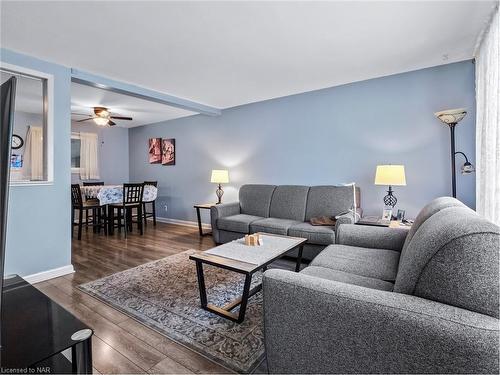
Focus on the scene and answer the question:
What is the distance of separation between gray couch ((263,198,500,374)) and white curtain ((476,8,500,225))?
1.20 metres

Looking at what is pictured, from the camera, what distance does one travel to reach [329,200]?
11.7ft

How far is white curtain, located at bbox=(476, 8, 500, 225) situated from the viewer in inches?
71.9

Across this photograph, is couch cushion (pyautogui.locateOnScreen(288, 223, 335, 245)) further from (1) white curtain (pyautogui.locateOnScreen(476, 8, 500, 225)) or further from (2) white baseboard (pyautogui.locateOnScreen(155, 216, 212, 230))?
(2) white baseboard (pyautogui.locateOnScreen(155, 216, 212, 230))

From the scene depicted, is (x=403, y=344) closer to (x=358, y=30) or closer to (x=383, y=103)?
(x=358, y=30)

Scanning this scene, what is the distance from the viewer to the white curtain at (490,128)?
183cm

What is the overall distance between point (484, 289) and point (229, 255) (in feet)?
5.05

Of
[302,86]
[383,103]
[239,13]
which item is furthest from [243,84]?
[383,103]

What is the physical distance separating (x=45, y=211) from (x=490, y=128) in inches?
166

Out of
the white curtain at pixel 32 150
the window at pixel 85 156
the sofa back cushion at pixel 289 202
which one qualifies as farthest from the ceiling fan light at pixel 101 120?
the sofa back cushion at pixel 289 202

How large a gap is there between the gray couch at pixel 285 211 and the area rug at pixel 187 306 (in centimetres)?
80

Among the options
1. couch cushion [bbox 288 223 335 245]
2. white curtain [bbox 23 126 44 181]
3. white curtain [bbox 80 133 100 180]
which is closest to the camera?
couch cushion [bbox 288 223 335 245]

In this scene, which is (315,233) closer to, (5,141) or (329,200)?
(329,200)

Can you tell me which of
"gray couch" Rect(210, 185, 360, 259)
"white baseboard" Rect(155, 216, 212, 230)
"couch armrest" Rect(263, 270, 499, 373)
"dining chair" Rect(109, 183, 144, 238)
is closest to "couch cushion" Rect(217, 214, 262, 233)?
"gray couch" Rect(210, 185, 360, 259)

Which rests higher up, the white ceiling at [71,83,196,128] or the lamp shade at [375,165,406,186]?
the white ceiling at [71,83,196,128]
